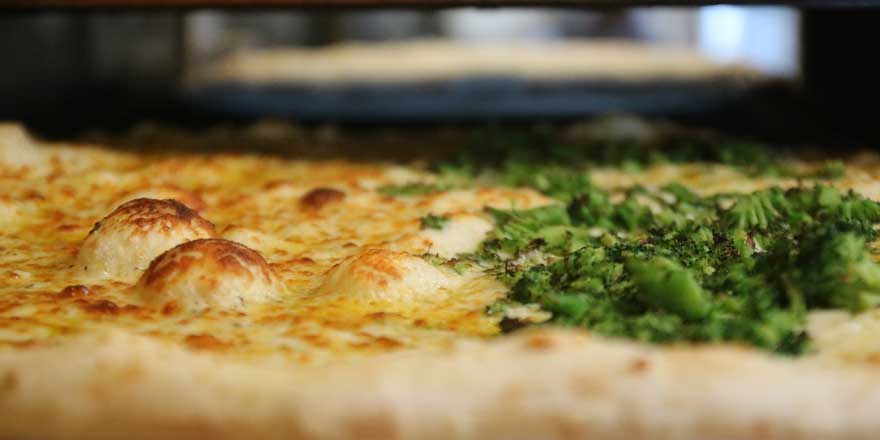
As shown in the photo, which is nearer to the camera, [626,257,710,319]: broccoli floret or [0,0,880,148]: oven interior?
[626,257,710,319]: broccoli floret

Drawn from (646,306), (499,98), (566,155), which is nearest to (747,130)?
(499,98)

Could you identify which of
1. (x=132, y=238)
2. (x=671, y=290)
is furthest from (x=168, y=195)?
(x=671, y=290)

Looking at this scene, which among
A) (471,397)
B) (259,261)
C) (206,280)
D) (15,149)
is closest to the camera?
(471,397)

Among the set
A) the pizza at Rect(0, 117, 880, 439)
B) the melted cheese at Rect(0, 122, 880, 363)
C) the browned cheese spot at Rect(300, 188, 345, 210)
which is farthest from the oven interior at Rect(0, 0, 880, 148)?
the browned cheese spot at Rect(300, 188, 345, 210)

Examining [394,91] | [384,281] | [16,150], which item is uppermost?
[16,150]

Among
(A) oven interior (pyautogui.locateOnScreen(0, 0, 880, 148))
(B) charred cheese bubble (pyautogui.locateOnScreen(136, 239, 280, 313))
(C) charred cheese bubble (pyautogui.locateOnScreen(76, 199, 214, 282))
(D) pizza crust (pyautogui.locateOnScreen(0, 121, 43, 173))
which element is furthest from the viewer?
(A) oven interior (pyautogui.locateOnScreen(0, 0, 880, 148))

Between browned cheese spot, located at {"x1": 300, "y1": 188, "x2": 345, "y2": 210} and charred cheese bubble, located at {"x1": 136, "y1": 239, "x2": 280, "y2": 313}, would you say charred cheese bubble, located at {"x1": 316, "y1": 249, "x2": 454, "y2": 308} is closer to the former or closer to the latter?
charred cheese bubble, located at {"x1": 136, "y1": 239, "x2": 280, "y2": 313}

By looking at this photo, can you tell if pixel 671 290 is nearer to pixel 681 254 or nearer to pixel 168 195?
pixel 681 254
